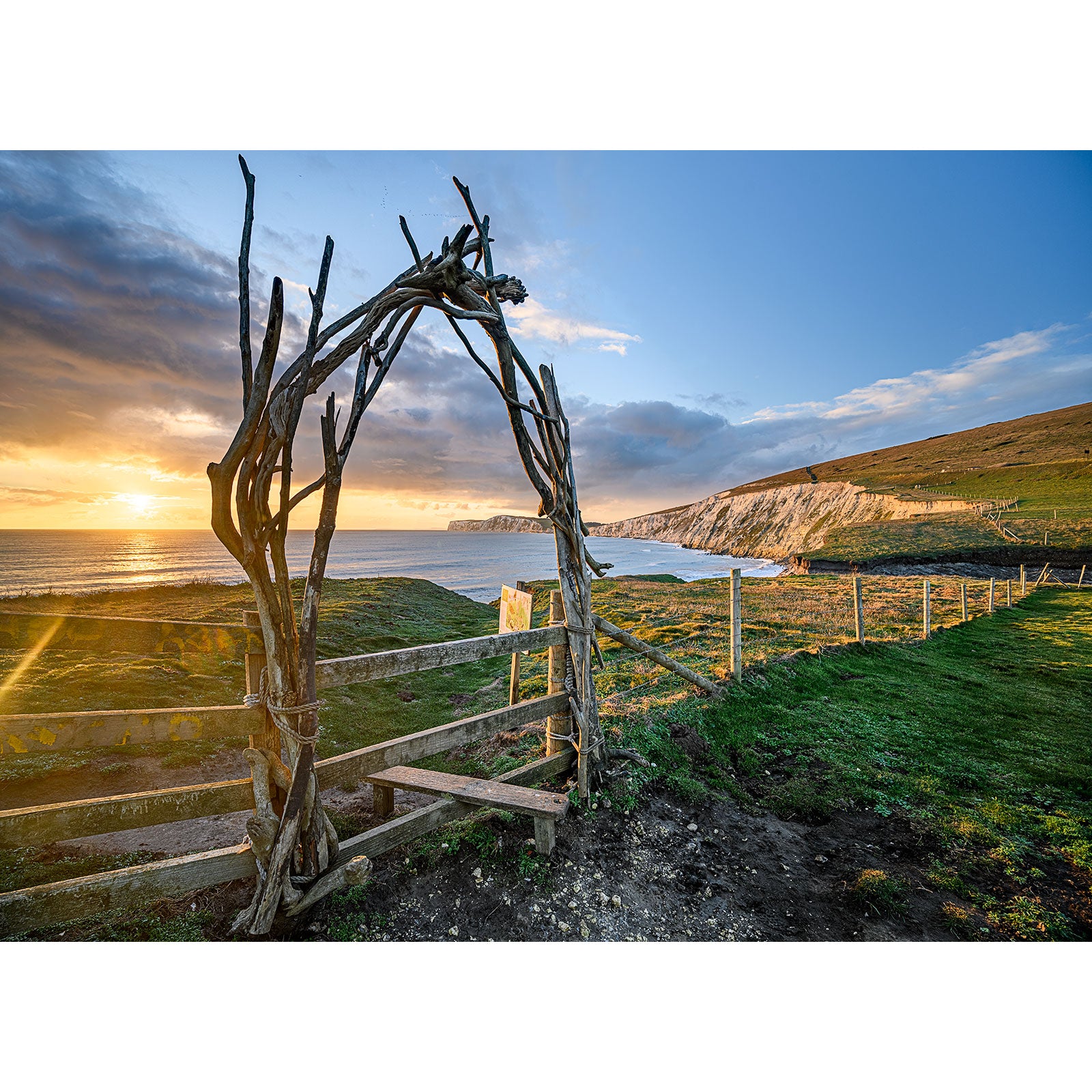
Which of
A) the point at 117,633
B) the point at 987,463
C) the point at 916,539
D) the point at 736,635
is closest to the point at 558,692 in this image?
the point at 117,633

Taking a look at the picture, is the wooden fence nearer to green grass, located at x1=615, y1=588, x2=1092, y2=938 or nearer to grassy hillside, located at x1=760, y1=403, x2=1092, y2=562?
green grass, located at x1=615, y1=588, x2=1092, y2=938

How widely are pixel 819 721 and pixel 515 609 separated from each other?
523 cm

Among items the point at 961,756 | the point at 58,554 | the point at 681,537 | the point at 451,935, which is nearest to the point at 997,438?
the point at 681,537

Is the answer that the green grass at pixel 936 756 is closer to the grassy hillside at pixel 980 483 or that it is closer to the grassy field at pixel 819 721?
the grassy field at pixel 819 721

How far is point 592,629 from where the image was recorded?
5.00 meters

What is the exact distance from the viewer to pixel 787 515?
88.9 metres

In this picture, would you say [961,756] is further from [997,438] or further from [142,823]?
[997,438]

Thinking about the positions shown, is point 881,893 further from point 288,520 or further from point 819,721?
point 288,520

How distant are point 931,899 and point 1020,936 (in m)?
0.54

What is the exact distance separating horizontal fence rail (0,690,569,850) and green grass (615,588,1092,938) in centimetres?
265

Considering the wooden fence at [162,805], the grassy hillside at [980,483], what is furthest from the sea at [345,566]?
the wooden fence at [162,805]

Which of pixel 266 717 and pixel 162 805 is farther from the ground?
pixel 266 717

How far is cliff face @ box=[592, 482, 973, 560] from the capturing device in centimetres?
6712

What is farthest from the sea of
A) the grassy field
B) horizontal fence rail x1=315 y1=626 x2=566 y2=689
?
horizontal fence rail x1=315 y1=626 x2=566 y2=689
